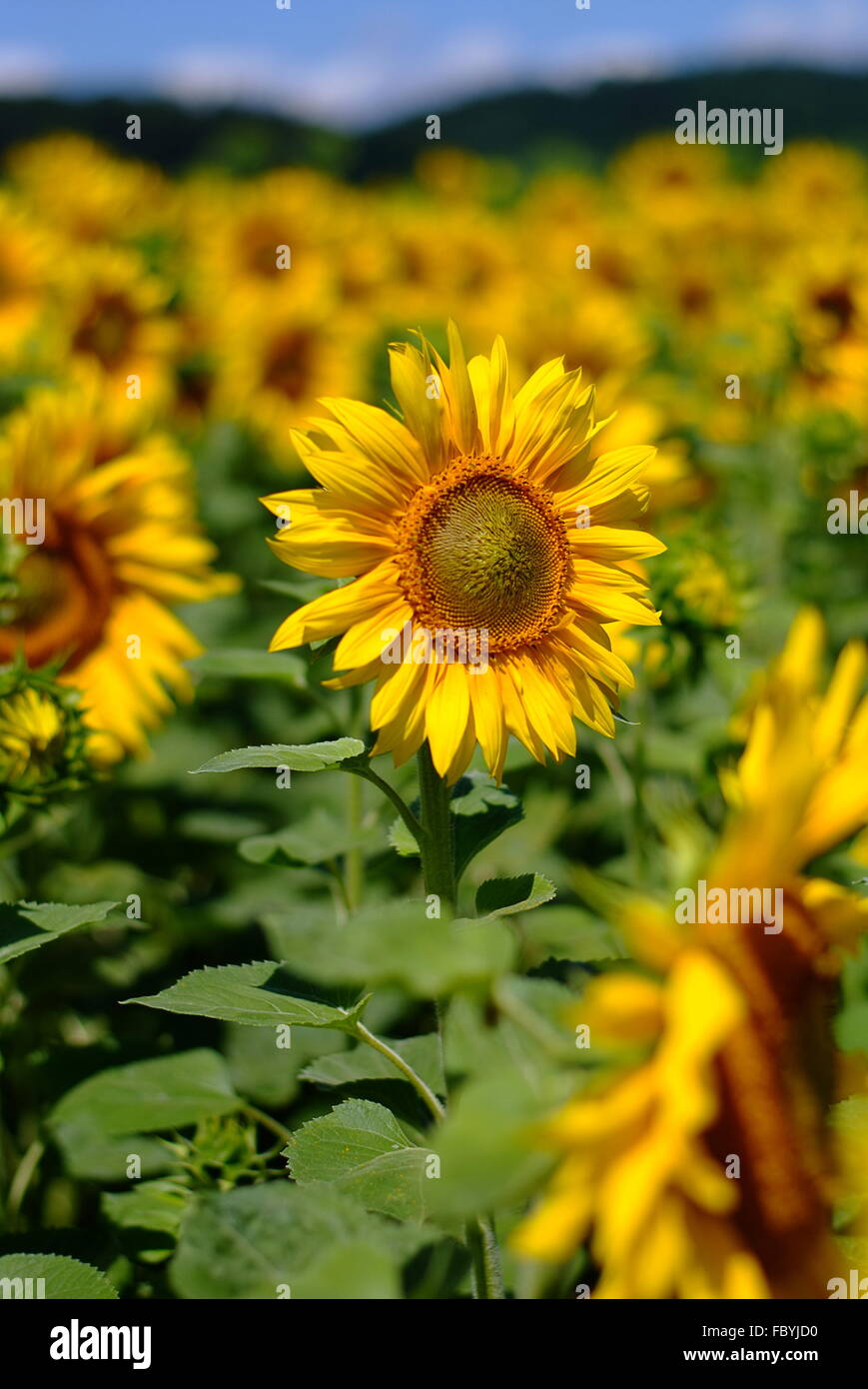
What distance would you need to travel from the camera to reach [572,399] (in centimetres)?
141

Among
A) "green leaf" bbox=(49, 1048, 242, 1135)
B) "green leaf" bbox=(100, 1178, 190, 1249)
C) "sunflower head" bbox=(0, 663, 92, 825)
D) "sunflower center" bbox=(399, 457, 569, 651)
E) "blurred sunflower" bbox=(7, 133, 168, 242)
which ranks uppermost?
"blurred sunflower" bbox=(7, 133, 168, 242)

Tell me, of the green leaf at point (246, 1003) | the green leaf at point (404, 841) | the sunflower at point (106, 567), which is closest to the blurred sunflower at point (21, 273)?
the sunflower at point (106, 567)

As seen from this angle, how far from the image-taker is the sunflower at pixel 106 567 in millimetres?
2449

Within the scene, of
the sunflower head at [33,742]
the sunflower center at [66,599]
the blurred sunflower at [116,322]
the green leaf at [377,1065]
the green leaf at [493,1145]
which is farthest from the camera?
the blurred sunflower at [116,322]

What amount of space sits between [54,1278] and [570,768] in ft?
5.72

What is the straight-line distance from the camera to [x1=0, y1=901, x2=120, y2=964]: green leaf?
1362mm

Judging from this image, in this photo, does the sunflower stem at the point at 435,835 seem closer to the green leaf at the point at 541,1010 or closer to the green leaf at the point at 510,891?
the green leaf at the point at 510,891

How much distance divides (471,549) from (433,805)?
0.30 m

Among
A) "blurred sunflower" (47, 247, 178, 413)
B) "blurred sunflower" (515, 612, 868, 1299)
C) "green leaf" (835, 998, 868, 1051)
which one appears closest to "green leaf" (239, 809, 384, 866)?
"green leaf" (835, 998, 868, 1051)

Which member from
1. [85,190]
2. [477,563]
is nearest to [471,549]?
[477,563]

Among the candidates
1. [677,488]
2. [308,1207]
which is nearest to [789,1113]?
[308,1207]

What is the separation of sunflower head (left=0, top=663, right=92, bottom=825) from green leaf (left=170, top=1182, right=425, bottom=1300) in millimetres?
798

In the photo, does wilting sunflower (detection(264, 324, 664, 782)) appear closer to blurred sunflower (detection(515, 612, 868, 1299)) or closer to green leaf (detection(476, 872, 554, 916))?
green leaf (detection(476, 872, 554, 916))
